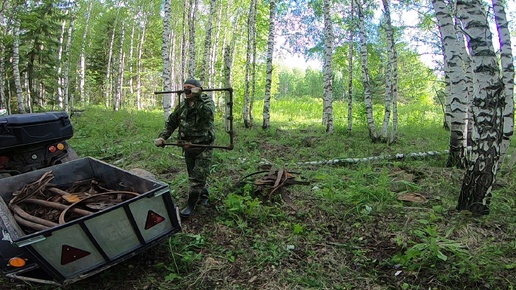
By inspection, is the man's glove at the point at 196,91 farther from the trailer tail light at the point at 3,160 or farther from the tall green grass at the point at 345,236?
the trailer tail light at the point at 3,160

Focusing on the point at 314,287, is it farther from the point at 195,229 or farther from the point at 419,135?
the point at 419,135

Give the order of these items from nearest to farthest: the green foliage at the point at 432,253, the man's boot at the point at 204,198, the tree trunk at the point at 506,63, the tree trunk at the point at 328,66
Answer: the green foliage at the point at 432,253, the man's boot at the point at 204,198, the tree trunk at the point at 506,63, the tree trunk at the point at 328,66

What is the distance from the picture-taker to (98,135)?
35.3ft

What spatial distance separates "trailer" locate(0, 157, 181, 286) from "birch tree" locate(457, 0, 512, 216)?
3.61 meters

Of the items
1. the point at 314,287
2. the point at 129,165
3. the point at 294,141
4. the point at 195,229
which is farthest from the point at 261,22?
the point at 314,287

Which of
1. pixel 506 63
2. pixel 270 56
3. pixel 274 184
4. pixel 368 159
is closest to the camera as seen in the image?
pixel 274 184

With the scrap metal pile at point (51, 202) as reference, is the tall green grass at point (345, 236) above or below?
below

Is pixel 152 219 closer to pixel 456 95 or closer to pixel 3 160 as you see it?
pixel 3 160

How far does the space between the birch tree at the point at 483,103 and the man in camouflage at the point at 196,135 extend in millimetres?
3311

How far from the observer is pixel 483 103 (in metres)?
3.63

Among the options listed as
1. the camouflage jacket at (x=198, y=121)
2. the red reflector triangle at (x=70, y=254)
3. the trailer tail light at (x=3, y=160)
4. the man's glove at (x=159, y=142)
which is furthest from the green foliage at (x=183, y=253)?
the trailer tail light at (x=3, y=160)

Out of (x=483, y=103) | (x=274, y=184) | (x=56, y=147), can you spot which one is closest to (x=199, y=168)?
(x=274, y=184)

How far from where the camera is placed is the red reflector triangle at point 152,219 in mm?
3115

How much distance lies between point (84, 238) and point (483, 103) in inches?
175
